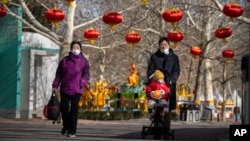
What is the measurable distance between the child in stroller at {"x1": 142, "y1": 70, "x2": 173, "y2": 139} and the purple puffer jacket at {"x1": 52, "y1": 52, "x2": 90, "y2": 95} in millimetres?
1297

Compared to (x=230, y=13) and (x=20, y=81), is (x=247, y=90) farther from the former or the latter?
(x=20, y=81)

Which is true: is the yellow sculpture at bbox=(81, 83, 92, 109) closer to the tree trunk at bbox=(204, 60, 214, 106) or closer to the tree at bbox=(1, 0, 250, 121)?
the tree at bbox=(1, 0, 250, 121)

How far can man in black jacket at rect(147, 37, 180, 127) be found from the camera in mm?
13070

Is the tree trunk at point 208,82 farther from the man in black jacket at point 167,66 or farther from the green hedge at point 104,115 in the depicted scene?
the man in black jacket at point 167,66

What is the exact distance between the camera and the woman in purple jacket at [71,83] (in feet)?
42.8

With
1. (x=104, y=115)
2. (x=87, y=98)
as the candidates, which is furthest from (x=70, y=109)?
(x=87, y=98)

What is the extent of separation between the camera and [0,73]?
102ft

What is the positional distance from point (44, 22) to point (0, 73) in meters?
4.84

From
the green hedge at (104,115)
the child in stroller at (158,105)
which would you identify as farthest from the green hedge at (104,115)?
the child in stroller at (158,105)

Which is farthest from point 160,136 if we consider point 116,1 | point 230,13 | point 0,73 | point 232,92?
point 232,92

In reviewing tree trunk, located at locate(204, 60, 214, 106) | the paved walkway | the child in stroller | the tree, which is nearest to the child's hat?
the child in stroller

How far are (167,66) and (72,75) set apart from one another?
72.8 inches

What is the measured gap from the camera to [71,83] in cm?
1302

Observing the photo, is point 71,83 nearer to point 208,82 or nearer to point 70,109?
point 70,109
